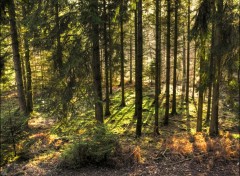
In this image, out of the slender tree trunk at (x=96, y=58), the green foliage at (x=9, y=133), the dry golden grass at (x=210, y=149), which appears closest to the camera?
the dry golden grass at (x=210, y=149)

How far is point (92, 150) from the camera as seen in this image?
7547 millimetres

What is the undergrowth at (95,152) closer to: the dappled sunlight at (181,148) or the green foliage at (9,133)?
the dappled sunlight at (181,148)

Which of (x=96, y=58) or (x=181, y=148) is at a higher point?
(x=96, y=58)

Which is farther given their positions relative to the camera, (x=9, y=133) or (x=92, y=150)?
(x=9, y=133)

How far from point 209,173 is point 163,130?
28.6 feet

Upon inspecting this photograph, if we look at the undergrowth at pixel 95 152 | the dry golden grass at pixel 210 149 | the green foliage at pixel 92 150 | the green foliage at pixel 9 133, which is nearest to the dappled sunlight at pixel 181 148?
the dry golden grass at pixel 210 149

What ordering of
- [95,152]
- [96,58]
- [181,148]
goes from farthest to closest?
1. [96,58]
2. [181,148]
3. [95,152]

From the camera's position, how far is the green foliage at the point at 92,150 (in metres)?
7.52

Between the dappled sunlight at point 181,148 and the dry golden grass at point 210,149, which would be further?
the dappled sunlight at point 181,148

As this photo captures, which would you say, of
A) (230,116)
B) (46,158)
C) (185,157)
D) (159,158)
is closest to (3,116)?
(46,158)

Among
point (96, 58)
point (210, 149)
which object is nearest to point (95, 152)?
point (96, 58)

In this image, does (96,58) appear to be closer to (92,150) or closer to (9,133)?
(92,150)

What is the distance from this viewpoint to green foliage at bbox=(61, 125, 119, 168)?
752cm

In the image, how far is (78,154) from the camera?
758cm
